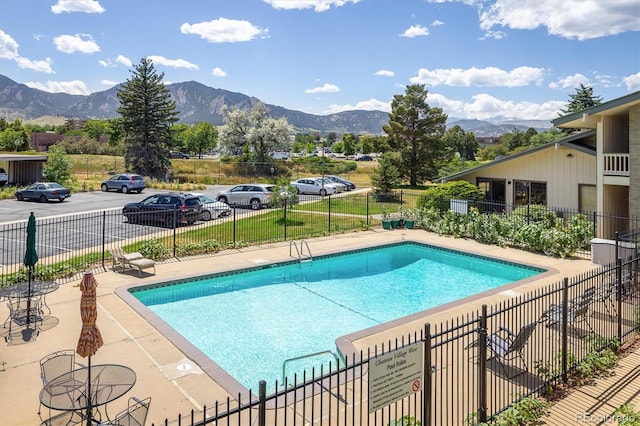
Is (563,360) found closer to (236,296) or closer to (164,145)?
(236,296)

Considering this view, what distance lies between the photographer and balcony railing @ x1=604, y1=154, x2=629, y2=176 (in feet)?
61.9

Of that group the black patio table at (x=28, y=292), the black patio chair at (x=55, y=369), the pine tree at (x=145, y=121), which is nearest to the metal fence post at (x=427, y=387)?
the black patio chair at (x=55, y=369)

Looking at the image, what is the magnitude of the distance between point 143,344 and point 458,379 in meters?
5.98

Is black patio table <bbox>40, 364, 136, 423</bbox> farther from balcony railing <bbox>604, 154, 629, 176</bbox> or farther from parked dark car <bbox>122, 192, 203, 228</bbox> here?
balcony railing <bbox>604, 154, 629, 176</bbox>

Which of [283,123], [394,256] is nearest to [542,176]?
[394,256]

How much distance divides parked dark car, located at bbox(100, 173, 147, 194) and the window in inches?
1198

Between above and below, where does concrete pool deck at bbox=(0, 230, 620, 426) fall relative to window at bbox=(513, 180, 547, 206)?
below

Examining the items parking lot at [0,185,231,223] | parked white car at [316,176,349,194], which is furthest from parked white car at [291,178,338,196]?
parking lot at [0,185,231,223]

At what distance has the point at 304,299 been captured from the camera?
14.1m

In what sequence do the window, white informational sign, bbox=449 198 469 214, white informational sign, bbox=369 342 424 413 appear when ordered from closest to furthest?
white informational sign, bbox=369 342 424 413
white informational sign, bbox=449 198 469 214
the window

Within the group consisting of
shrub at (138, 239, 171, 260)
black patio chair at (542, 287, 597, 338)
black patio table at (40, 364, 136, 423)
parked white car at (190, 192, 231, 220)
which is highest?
parked white car at (190, 192, 231, 220)

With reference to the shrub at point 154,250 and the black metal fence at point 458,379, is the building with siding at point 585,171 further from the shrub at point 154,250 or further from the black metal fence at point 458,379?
the shrub at point 154,250

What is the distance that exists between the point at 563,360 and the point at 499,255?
36.0 ft

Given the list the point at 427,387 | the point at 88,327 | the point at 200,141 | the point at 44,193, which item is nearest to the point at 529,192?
the point at 427,387
